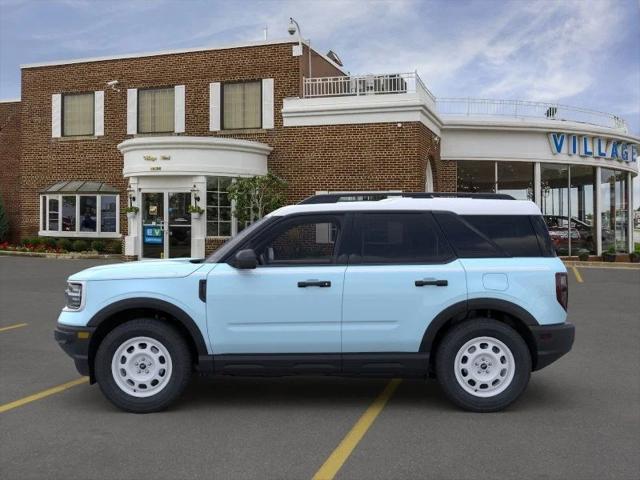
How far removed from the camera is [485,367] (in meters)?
5.50

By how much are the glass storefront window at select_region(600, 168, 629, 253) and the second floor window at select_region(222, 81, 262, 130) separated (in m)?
14.0

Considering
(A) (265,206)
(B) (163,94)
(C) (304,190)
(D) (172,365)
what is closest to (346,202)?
(D) (172,365)

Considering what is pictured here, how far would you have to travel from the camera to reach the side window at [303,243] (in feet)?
18.1

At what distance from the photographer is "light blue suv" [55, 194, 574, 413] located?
17.7 ft

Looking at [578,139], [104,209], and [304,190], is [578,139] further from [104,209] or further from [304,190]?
[104,209]

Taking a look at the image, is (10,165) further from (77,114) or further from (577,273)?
(577,273)

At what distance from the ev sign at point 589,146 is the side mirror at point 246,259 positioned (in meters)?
20.8

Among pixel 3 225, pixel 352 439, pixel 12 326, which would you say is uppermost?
pixel 3 225

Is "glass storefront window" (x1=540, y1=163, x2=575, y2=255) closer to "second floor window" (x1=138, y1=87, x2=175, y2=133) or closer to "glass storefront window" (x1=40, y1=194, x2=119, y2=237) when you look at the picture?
"second floor window" (x1=138, y1=87, x2=175, y2=133)

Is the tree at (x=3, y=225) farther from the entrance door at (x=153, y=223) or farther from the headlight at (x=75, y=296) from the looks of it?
the headlight at (x=75, y=296)

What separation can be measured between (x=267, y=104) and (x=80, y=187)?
7835 millimetres

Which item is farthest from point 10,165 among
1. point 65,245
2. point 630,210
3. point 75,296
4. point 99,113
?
point 630,210

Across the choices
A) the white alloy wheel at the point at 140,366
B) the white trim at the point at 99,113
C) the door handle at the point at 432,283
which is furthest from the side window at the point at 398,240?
the white trim at the point at 99,113

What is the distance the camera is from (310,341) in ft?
17.7
